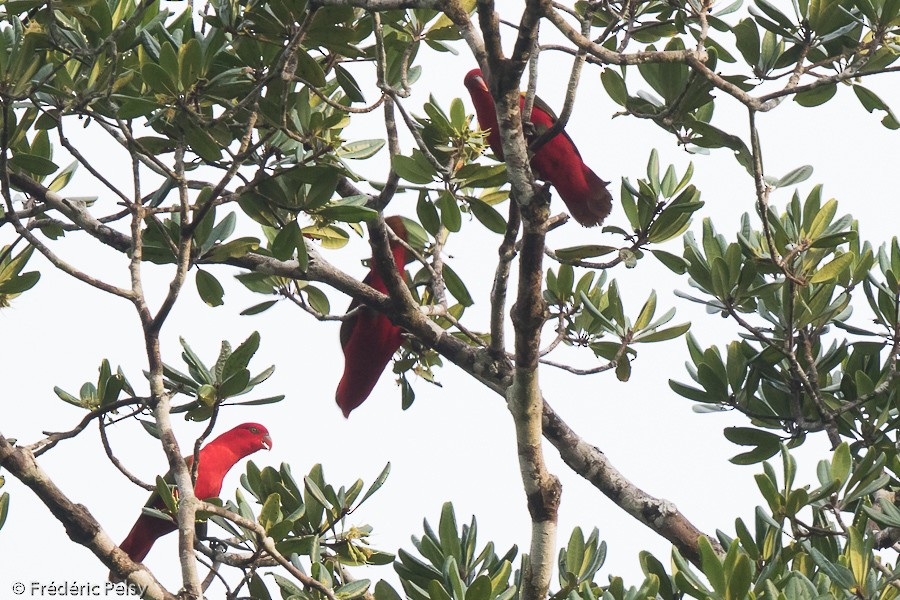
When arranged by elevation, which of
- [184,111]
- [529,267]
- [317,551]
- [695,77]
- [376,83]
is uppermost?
[695,77]

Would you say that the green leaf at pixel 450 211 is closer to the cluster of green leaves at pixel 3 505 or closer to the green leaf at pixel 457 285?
the green leaf at pixel 457 285

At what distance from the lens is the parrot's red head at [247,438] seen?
5.06 m

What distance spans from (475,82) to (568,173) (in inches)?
21.1

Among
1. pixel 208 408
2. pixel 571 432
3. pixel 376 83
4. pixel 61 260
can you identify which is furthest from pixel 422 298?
pixel 61 260

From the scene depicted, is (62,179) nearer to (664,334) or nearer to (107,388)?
(107,388)

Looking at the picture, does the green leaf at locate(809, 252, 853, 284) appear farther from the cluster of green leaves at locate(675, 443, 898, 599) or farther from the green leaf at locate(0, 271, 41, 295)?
the green leaf at locate(0, 271, 41, 295)

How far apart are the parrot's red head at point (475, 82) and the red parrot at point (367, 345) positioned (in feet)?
2.07

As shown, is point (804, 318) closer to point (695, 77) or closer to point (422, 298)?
point (695, 77)

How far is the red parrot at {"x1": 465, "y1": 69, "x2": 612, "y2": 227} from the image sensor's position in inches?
155

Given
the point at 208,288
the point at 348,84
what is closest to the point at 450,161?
the point at 348,84

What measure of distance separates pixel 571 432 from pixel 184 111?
1.91 meters

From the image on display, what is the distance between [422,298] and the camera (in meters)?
4.53

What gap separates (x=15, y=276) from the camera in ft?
12.6

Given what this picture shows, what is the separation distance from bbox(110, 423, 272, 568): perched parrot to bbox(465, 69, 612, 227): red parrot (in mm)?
2125
